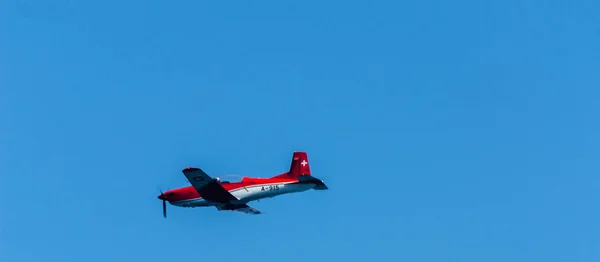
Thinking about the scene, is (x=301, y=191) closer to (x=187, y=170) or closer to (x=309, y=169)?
(x=309, y=169)

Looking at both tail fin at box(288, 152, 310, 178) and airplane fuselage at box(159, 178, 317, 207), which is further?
tail fin at box(288, 152, 310, 178)

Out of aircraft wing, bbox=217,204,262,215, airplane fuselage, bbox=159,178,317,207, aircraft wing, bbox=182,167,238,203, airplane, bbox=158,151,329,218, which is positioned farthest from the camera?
aircraft wing, bbox=217,204,262,215

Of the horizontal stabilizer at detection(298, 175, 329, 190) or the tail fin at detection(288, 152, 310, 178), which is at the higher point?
the tail fin at detection(288, 152, 310, 178)

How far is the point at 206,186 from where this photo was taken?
95375mm

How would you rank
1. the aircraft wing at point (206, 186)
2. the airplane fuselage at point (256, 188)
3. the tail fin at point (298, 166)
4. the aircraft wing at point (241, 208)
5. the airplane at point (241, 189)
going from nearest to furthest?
the aircraft wing at point (206, 186) < the airplane at point (241, 189) < the airplane fuselage at point (256, 188) < the tail fin at point (298, 166) < the aircraft wing at point (241, 208)

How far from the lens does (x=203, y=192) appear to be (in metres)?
96.2

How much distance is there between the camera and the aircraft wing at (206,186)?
93.2 metres

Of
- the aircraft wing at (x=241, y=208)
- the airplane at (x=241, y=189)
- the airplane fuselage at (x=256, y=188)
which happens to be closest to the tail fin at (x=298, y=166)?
the airplane at (x=241, y=189)

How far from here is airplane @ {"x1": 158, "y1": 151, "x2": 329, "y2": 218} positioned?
315 ft

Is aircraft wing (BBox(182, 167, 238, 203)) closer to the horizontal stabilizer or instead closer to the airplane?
the airplane

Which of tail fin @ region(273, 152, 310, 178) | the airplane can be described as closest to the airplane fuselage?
the airplane

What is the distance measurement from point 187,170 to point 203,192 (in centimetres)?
402

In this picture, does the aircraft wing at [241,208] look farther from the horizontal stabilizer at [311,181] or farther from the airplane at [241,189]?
the horizontal stabilizer at [311,181]

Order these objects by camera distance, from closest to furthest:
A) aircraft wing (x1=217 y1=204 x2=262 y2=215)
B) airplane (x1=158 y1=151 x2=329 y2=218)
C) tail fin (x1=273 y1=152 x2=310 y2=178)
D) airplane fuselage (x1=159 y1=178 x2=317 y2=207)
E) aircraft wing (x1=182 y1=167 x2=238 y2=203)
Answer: aircraft wing (x1=182 y1=167 x2=238 y2=203)
airplane (x1=158 y1=151 x2=329 y2=218)
airplane fuselage (x1=159 y1=178 x2=317 y2=207)
tail fin (x1=273 y1=152 x2=310 y2=178)
aircraft wing (x1=217 y1=204 x2=262 y2=215)
